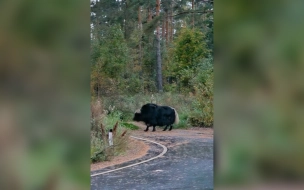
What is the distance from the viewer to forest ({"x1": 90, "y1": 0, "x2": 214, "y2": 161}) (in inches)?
186

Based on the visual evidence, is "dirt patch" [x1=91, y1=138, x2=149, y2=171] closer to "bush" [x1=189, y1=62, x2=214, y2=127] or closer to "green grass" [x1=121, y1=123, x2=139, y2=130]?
"green grass" [x1=121, y1=123, x2=139, y2=130]

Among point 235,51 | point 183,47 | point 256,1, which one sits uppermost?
point 183,47

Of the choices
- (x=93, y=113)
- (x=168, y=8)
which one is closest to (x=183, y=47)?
(x=168, y=8)

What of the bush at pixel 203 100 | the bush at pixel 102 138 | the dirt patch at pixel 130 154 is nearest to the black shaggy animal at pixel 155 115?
the bush at pixel 203 100

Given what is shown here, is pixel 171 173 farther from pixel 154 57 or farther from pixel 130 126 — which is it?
pixel 154 57

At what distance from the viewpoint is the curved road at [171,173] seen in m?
2.38

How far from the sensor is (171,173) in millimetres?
2793

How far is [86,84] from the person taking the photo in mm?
869

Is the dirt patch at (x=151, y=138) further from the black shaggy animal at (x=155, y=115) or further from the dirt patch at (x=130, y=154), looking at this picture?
the black shaggy animal at (x=155, y=115)

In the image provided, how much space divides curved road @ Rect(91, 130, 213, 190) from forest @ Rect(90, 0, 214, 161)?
1104 millimetres

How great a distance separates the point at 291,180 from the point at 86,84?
560 millimetres

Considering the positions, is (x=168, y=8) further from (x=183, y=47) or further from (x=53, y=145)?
(x=53, y=145)

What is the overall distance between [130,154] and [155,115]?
3.98 feet

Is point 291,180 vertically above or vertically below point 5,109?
below
